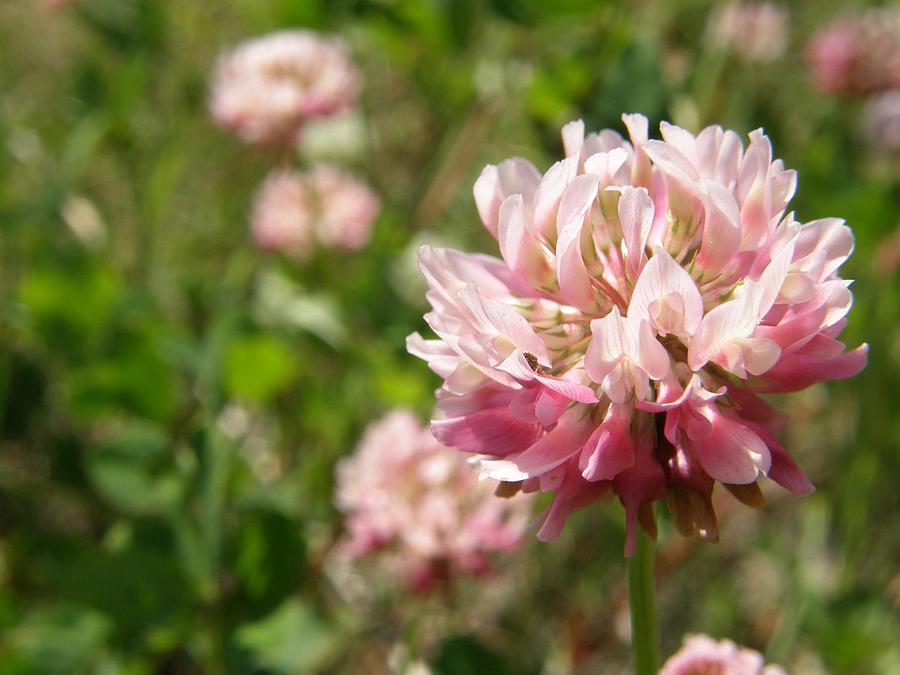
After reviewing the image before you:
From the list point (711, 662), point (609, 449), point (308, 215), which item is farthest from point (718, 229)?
point (308, 215)

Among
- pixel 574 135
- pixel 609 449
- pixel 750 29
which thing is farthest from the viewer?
pixel 750 29

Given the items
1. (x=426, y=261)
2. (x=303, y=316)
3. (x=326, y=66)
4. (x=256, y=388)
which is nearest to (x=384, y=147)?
(x=326, y=66)

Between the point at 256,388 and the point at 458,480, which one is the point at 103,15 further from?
the point at 458,480

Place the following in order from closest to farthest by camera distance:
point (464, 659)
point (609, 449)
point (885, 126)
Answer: point (609, 449) → point (464, 659) → point (885, 126)

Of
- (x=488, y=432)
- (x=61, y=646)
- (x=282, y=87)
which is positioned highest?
(x=488, y=432)

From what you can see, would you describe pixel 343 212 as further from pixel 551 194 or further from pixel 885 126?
pixel 551 194
